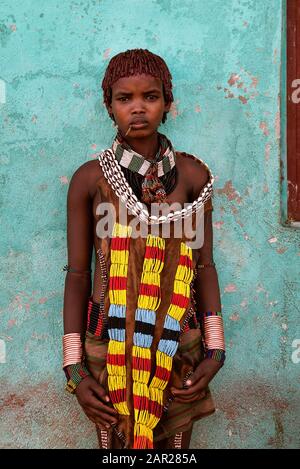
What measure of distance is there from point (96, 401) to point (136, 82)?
1.23 m

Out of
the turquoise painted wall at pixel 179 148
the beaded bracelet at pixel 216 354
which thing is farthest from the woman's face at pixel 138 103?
the beaded bracelet at pixel 216 354

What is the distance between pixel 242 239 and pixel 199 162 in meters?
0.51

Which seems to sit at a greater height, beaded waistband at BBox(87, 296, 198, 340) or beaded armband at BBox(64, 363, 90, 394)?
beaded waistband at BBox(87, 296, 198, 340)

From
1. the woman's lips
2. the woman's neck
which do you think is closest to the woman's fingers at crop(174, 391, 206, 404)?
the woman's neck

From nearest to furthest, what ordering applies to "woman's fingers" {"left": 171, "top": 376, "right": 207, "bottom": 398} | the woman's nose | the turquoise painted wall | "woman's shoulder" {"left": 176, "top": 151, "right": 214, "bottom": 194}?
1. the woman's nose
2. "woman's fingers" {"left": 171, "top": 376, "right": 207, "bottom": 398}
3. "woman's shoulder" {"left": 176, "top": 151, "right": 214, "bottom": 194}
4. the turquoise painted wall

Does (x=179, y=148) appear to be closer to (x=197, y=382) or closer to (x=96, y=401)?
(x=197, y=382)

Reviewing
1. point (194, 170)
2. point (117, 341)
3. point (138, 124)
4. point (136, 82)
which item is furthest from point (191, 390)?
point (136, 82)

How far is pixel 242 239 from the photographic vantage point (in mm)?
2861

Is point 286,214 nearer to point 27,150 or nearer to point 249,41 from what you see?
point 249,41

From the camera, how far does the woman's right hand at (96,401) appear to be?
2.32 meters

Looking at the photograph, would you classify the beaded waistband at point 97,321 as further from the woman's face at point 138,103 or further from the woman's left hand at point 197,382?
the woman's face at point 138,103

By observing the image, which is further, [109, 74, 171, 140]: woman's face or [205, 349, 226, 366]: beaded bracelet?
[205, 349, 226, 366]: beaded bracelet

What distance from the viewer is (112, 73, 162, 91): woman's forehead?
227 centimetres

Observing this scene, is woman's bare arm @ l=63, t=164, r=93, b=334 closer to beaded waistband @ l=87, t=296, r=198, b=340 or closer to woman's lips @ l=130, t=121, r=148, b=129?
beaded waistband @ l=87, t=296, r=198, b=340
